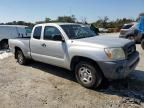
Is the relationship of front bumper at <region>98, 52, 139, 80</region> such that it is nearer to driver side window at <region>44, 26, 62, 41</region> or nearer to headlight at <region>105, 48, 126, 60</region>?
headlight at <region>105, 48, 126, 60</region>

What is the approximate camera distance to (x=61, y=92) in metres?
5.89

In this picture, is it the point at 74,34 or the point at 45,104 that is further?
the point at 74,34

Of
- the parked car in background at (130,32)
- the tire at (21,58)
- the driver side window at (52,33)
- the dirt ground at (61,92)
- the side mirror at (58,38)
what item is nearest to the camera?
the dirt ground at (61,92)

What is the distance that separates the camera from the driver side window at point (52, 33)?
6.77 m

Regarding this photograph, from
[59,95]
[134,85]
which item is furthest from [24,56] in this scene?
[134,85]

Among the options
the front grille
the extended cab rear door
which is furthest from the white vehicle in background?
the front grille

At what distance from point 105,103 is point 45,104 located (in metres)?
1.37

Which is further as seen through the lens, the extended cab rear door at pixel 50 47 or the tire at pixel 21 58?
the tire at pixel 21 58

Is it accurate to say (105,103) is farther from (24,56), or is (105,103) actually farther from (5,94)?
(24,56)

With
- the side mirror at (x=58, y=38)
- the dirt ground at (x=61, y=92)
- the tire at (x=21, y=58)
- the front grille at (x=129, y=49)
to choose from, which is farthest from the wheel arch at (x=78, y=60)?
the tire at (x=21, y=58)

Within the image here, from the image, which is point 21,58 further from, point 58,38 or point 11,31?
point 11,31

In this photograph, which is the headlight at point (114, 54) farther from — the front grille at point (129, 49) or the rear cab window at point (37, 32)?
the rear cab window at point (37, 32)

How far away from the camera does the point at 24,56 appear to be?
8.87m

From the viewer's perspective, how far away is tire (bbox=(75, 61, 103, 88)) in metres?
5.74
